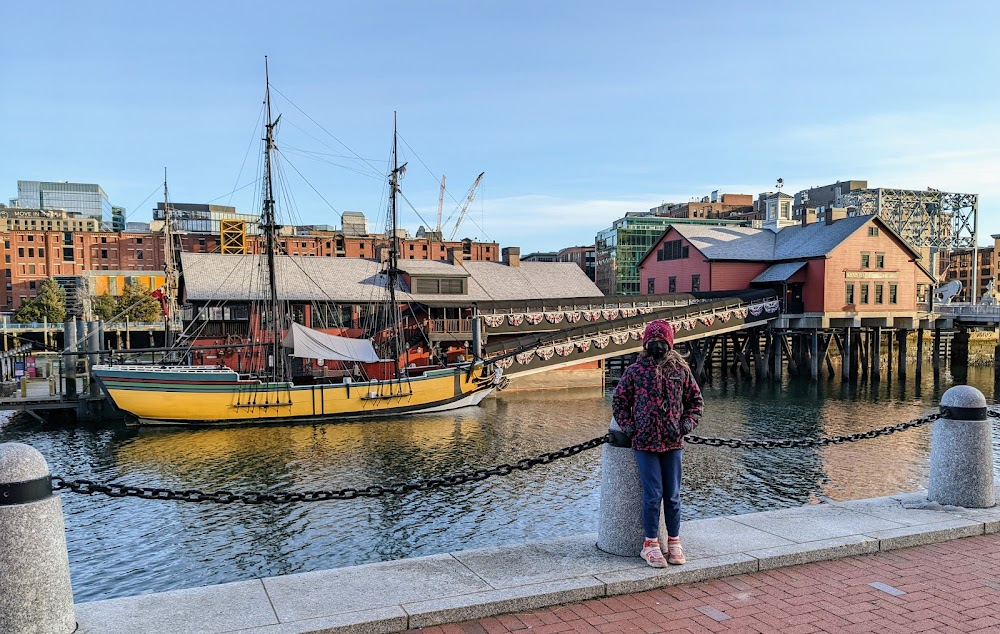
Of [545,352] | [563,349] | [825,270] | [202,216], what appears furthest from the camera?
[202,216]

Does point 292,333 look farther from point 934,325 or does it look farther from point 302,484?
point 934,325

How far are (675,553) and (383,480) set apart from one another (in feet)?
52.6

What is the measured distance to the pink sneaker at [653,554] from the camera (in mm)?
7219

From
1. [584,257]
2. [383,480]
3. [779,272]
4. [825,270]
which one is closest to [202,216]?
[584,257]

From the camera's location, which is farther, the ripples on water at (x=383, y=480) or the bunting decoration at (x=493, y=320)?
the bunting decoration at (x=493, y=320)

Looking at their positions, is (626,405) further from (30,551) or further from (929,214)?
(929,214)

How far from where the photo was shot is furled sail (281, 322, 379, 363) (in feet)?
113

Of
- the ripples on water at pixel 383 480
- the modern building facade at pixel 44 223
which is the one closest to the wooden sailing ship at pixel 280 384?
the ripples on water at pixel 383 480

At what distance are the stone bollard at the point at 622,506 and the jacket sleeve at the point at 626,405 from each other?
14cm

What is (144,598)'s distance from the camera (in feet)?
21.3

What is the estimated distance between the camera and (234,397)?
1282 inches

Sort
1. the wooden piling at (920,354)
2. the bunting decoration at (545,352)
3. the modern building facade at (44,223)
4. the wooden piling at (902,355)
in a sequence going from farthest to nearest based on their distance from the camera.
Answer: the modern building facade at (44,223) < the wooden piling at (920,354) < the wooden piling at (902,355) < the bunting decoration at (545,352)

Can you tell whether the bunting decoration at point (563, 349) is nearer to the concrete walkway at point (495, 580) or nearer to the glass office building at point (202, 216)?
the concrete walkway at point (495, 580)

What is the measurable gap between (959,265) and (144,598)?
6941 inches
